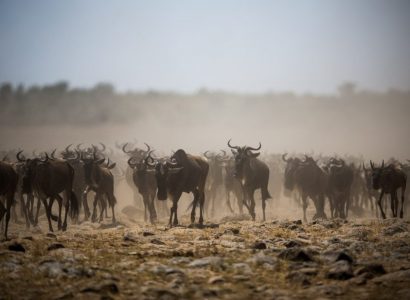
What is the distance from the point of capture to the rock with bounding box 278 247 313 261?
37.7ft

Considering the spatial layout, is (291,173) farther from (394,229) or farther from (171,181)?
(394,229)

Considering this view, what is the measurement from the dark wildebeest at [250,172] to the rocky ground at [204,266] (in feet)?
25.4

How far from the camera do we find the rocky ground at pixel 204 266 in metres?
9.29

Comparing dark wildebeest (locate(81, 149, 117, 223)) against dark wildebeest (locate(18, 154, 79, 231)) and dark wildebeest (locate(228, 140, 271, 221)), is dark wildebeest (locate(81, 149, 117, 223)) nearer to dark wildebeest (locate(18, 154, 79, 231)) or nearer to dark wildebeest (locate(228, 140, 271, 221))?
dark wildebeest (locate(18, 154, 79, 231))

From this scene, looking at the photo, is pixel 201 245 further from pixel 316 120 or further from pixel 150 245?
pixel 316 120

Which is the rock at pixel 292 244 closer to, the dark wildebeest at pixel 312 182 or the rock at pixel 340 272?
the rock at pixel 340 272

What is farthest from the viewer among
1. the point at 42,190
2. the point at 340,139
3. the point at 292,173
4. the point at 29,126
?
the point at 340,139

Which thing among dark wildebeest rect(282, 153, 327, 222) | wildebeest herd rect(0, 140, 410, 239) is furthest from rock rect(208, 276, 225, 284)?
dark wildebeest rect(282, 153, 327, 222)

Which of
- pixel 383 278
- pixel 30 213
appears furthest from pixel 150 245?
pixel 30 213

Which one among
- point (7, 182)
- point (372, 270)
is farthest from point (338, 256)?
point (7, 182)

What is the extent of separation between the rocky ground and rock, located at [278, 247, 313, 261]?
0.08 ft

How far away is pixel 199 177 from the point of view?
1855 cm

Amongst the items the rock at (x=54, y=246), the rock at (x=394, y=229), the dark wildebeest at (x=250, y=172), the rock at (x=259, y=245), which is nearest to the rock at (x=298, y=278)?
the rock at (x=259, y=245)

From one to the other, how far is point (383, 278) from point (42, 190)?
11.7 metres
